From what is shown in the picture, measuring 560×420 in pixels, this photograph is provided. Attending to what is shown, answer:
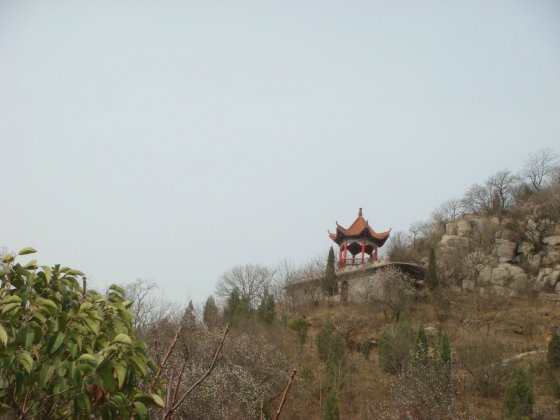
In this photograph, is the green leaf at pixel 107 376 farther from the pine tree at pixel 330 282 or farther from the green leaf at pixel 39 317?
the pine tree at pixel 330 282

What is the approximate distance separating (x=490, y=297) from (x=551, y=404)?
520 inches

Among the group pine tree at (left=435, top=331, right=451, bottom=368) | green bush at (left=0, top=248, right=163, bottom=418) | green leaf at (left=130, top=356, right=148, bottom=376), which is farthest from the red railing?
green leaf at (left=130, top=356, right=148, bottom=376)

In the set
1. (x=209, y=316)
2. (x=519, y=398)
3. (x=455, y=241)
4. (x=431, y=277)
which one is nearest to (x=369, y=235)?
(x=431, y=277)

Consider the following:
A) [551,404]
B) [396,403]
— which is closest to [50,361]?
[396,403]

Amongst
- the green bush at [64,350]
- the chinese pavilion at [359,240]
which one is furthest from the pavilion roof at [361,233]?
the green bush at [64,350]

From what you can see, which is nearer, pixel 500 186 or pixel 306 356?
pixel 306 356

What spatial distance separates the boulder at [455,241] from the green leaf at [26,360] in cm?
3841

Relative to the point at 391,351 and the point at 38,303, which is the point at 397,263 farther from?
the point at 38,303

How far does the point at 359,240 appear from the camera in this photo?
37.2m

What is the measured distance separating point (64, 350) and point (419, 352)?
19214 millimetres

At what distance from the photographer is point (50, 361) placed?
269 centimetres

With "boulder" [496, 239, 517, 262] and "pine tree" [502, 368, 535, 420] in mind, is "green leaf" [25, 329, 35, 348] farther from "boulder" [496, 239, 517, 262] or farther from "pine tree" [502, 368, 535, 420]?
"boulder" [496, 239, 517, 262]

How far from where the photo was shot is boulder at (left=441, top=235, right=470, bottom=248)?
3892cm

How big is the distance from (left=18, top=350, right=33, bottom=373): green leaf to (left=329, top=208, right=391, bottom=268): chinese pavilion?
34355mm
